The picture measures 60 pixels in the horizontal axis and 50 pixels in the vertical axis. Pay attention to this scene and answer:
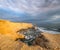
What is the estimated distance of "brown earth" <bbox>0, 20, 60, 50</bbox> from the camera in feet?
7.47

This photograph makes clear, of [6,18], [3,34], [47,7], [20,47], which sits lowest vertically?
[20,47]

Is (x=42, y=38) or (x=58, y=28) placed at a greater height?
(x=58, y=28)

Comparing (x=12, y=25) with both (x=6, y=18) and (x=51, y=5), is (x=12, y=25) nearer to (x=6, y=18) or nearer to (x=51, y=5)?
(x=6, y=18)

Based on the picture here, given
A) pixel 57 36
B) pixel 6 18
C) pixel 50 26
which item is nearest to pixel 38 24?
pixel 50 26

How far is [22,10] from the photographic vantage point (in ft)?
7.96

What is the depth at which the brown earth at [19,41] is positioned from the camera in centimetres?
228

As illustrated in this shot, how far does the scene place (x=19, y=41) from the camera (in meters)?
2.31

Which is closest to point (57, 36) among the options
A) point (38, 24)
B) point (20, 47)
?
point (38, 24)

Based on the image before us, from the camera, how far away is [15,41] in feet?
7.56

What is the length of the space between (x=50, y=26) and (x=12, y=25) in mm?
560

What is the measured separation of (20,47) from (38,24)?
1.41 ft

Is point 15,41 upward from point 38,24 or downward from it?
downward

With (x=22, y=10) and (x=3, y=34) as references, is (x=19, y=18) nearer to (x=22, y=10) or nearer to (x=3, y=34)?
(x=22, y=10)

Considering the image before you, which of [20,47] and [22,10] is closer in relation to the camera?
[20,47]
